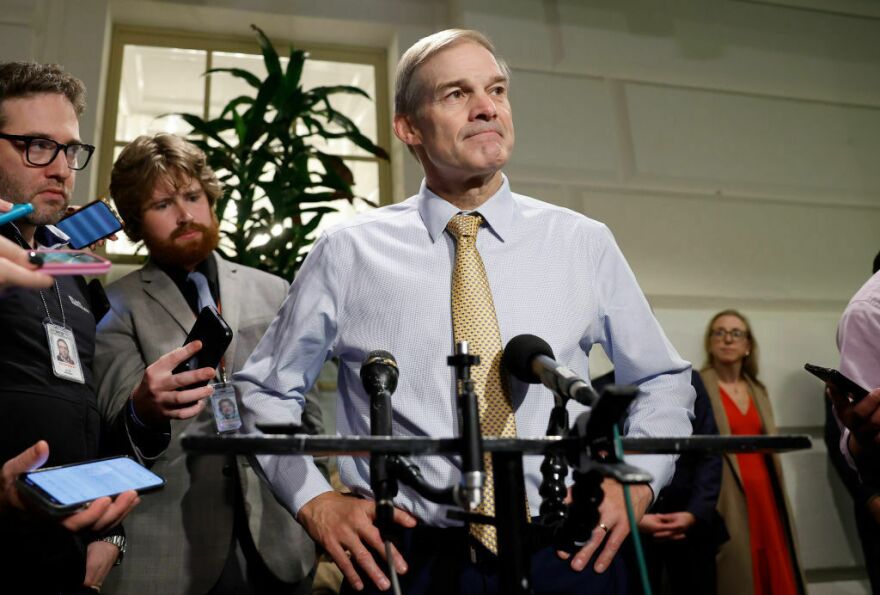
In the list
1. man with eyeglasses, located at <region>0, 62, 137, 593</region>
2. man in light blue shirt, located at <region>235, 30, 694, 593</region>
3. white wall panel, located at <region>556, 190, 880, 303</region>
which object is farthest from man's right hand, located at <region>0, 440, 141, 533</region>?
white wall panel, located at <region>556, 190, 880, 303</region>

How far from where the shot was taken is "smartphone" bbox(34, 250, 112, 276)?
84cm

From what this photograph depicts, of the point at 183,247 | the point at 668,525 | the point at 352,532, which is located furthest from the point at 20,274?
the point at 668,525

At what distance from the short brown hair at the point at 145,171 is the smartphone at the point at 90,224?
480 millimetres

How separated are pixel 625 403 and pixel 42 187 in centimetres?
144

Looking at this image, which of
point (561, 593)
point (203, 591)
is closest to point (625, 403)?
point (561, 593)

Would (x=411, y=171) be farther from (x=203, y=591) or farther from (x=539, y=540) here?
(x=539, y=540)

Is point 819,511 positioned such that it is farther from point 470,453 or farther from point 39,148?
point 39,148

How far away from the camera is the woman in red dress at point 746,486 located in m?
2.85

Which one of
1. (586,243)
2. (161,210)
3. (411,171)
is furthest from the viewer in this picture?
(411,171)

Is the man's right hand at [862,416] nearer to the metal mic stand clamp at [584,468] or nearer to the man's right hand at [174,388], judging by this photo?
the metal mic stand clamp at [584,468]

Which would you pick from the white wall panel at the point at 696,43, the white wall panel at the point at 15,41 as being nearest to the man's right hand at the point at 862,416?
the white wall panel at the point at 696,43

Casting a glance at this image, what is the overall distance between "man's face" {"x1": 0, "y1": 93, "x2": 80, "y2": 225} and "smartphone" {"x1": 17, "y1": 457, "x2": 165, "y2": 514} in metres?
0.67

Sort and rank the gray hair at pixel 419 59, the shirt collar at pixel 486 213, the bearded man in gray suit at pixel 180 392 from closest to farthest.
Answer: the shirt collar at pixel 486 213, the gray hair at pixel 419 59, the bearded man in gray suit at pixel 180 392

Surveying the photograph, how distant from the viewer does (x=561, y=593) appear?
1107 mm
